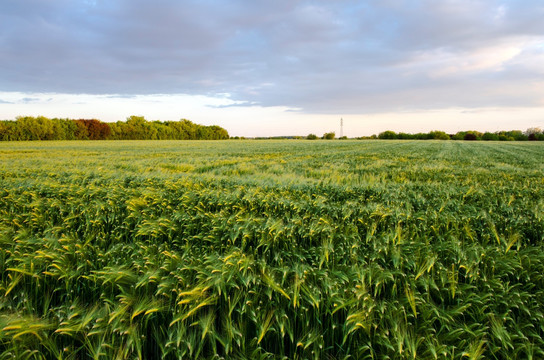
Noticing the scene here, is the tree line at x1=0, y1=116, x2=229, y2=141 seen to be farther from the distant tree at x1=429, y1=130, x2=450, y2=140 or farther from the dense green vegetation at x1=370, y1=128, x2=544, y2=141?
the distant tree at x1=429, y1=130, x2=450, y2=140

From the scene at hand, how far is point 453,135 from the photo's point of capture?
4316 inches

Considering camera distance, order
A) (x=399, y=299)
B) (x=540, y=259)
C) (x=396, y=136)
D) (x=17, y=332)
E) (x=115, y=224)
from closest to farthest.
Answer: (x=17, y=332), (x=399, y=299), (x=540, y=259), (x=115, y=224), (x=396, y=136)

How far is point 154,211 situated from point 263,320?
2588 mm

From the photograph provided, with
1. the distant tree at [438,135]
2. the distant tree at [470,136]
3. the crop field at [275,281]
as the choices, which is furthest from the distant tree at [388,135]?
the crop field at [275,281]

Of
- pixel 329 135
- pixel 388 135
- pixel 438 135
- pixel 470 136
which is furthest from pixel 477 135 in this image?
pixel 329 135

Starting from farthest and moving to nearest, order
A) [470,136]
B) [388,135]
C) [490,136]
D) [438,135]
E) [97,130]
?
[470,136], [388,135], [438,135], [490,136], [97,130]

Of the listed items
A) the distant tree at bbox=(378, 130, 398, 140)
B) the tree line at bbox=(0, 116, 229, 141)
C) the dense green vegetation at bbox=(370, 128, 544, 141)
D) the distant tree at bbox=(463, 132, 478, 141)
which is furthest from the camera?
the distant tree at bbox=(463, 132, 478, 141)

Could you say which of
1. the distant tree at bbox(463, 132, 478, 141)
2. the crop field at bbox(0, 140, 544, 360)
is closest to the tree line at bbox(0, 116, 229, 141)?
the crop field at bbox(0, 140, 544, 360)

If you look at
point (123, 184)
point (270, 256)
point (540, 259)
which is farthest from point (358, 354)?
point (123, 184)

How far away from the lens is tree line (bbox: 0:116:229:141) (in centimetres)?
6016

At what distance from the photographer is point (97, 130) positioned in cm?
7206

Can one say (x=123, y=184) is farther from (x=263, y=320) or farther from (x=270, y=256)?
(x=263, y=320)

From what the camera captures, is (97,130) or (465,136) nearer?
(97,130)

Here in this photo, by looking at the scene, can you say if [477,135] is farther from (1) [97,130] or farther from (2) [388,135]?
(1) [97,130]
